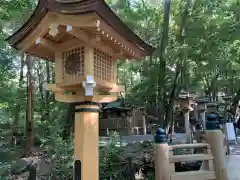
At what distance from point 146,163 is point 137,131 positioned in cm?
1096

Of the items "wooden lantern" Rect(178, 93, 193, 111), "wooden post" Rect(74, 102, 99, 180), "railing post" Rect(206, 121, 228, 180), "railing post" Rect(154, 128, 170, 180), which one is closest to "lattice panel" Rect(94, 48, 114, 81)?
"wooden post" Rect(74, 102, 99, 180)

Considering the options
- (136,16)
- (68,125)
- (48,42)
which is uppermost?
(136,16)

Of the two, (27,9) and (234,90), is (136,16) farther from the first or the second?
(234,90)

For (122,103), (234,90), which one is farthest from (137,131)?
(234,90)

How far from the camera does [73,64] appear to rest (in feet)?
11.1

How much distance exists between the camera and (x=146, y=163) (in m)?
5.93

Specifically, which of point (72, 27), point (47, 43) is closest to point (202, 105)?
point (47, 43)

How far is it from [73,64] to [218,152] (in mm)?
2807

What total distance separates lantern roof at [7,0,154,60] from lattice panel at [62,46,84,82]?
0.70 feet

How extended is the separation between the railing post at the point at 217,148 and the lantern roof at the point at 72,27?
194cm

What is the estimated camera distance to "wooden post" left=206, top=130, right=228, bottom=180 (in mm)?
3545

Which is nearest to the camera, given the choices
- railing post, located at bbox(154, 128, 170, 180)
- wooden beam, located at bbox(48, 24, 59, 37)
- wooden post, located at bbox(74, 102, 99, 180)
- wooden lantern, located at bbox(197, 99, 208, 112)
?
wooden beam, located at bbox(48, 24, 59, 37)

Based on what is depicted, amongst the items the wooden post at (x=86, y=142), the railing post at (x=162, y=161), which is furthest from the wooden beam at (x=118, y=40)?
the railing post at (x=162, y=161)

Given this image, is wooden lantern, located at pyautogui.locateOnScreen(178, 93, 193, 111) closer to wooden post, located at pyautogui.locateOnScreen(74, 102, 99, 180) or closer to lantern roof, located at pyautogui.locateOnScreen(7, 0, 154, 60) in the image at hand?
lantern roof, located at pyautogui.locateOnScreen(7, 0, 154, 60)
